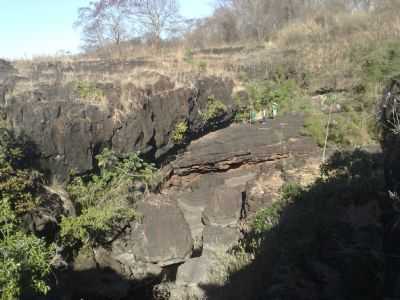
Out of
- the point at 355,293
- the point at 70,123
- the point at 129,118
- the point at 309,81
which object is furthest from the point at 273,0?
the point at 355,293

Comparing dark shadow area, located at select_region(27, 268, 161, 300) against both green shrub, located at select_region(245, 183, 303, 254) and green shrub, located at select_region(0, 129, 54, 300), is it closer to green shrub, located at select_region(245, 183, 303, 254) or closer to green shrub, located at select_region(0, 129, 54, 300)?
green shrub, located at select_region(0, 129, 54, 300)

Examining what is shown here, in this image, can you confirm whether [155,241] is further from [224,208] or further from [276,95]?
[276,95]

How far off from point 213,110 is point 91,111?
16.7 feet

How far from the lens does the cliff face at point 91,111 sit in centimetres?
870

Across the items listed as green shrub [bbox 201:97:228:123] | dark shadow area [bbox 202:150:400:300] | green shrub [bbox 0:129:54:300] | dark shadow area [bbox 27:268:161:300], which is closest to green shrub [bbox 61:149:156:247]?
dark shadow area [bbox 27:268:161:300]

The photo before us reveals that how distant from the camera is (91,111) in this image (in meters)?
9.62

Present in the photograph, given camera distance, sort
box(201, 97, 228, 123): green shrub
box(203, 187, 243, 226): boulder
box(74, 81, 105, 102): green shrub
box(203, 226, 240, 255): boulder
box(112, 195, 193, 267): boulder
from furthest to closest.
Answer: box(201, 97, 228, 123): green shrub → box(203, 187, 243, 226): boulder → box(74, 81, 105, 102): green shrub → box(112, 195, 193, 267): boulder → box(203, 226, 240, 255): boulder

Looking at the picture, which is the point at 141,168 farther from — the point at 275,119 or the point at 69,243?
the point at 275,119

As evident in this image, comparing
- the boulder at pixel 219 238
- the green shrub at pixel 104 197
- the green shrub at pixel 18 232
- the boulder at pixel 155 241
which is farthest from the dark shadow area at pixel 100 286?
the boulder at pixel 219 238

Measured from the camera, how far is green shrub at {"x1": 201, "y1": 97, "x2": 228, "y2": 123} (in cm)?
1355

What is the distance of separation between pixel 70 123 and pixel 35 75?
8.16ft

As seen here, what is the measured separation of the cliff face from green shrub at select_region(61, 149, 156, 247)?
1.05 ft

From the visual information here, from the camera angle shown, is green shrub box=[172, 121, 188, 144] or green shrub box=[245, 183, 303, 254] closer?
green shrub box=[245, 183, 303, 254]

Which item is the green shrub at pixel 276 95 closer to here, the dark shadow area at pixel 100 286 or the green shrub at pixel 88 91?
the green shrub at pixel 88 91
